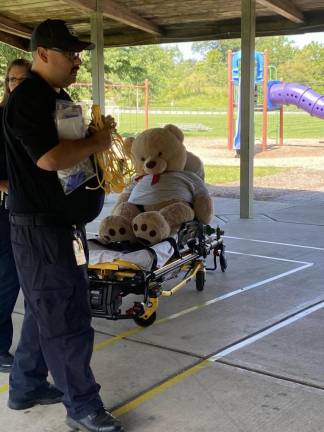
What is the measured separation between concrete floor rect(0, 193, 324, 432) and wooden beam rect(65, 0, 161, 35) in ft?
Result: 17.0

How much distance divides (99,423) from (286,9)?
7300 millimetres

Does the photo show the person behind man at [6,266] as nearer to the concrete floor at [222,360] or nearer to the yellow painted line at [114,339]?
the concrete floor at [222,360]

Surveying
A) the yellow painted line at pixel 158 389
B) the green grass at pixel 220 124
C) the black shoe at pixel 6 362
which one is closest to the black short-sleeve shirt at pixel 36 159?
the yellow painted line at pixel 158 389

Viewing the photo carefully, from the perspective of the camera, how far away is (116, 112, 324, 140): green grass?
26547 millimetres

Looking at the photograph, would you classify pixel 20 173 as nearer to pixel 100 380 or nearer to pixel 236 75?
pixel 100 380

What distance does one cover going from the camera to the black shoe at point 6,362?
3.61 metres

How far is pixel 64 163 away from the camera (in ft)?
8.32

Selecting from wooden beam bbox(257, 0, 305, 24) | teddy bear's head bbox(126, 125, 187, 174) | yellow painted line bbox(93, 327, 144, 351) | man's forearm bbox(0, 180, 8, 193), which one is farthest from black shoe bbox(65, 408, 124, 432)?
wooden beam bbox(257, 0, 305, 24)

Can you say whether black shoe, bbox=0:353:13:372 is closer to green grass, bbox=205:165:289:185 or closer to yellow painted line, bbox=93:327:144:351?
yellow painted line, bbox=93:327:144:351

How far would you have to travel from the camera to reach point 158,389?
3309 mm

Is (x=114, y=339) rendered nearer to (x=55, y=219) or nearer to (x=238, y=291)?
(x=238, y=291)

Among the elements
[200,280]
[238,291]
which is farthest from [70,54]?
[238,291]

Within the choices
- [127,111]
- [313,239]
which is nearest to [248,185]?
[313,239]

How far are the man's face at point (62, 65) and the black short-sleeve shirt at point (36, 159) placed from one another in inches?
2.2
